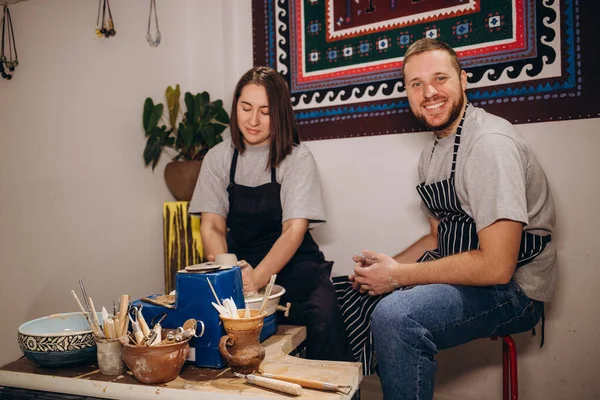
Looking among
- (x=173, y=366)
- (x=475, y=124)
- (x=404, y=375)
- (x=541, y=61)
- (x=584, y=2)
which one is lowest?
(x=404, y=375)

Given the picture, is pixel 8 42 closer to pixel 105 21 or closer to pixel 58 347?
pixel 105 21

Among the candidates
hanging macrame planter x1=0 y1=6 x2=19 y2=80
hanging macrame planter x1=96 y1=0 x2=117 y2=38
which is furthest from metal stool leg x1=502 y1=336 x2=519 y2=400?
hanging macrame planter x1=0 y1=6 x2=19 y2=80

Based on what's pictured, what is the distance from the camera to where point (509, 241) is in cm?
152

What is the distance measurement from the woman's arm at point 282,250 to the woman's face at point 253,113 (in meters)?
0.41

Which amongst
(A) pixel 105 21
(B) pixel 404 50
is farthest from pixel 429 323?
(A) pixel 105 21

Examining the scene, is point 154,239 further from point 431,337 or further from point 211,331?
point 431,337

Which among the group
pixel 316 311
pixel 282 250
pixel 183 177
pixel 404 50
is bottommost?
pixel 316 311

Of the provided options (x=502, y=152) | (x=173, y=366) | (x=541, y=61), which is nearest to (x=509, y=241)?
(x=502, y=152)

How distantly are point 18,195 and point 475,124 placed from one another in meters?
2.58

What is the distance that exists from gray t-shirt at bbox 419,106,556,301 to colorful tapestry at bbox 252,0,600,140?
17.8 inches

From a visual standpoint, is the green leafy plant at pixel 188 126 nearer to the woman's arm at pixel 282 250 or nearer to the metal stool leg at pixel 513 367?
the woman's arm at pixel 282 250

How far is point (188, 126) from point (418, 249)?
1315 mm

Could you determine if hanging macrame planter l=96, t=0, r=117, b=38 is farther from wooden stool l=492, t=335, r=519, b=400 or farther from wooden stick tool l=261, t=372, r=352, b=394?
wooden stool l=492, t=335, r=519, b=400

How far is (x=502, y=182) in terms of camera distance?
1523 millimetres
